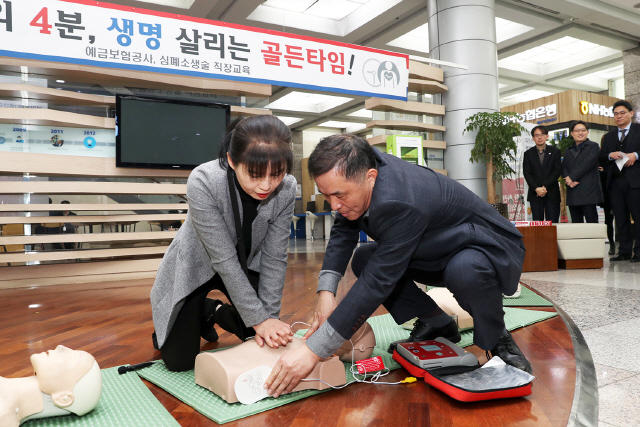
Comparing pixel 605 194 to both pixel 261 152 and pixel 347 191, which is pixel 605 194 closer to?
pixel 347 191

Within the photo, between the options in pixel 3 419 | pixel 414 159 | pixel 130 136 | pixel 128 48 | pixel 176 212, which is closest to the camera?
pixel 3 419

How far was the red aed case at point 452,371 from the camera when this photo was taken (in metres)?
1.21

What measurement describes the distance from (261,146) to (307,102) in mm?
10208

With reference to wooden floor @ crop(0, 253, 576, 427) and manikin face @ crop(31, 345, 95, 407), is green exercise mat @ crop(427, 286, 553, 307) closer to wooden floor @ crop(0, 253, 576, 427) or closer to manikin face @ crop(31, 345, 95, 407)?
wooden floor @ crop(0, 253, 576, 427)

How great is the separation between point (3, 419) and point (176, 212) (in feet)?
12.3

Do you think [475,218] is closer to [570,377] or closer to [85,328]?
[570,377]

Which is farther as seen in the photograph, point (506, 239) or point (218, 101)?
point (218, 101)

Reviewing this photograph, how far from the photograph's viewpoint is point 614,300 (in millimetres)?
2506

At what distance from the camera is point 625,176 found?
13.8 ft

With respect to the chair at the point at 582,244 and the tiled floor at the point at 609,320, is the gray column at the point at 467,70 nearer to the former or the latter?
the chair at the point at 582,244

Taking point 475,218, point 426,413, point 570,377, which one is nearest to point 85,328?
point 426,413

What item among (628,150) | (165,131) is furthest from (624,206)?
(165,131)

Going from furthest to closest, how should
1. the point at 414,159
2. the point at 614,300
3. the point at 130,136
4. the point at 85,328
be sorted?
1. the point at 414,159
2. the point at 130,136
3. the point at 614,300
4. the point at 85,328

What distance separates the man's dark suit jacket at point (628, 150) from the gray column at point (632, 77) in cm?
397
